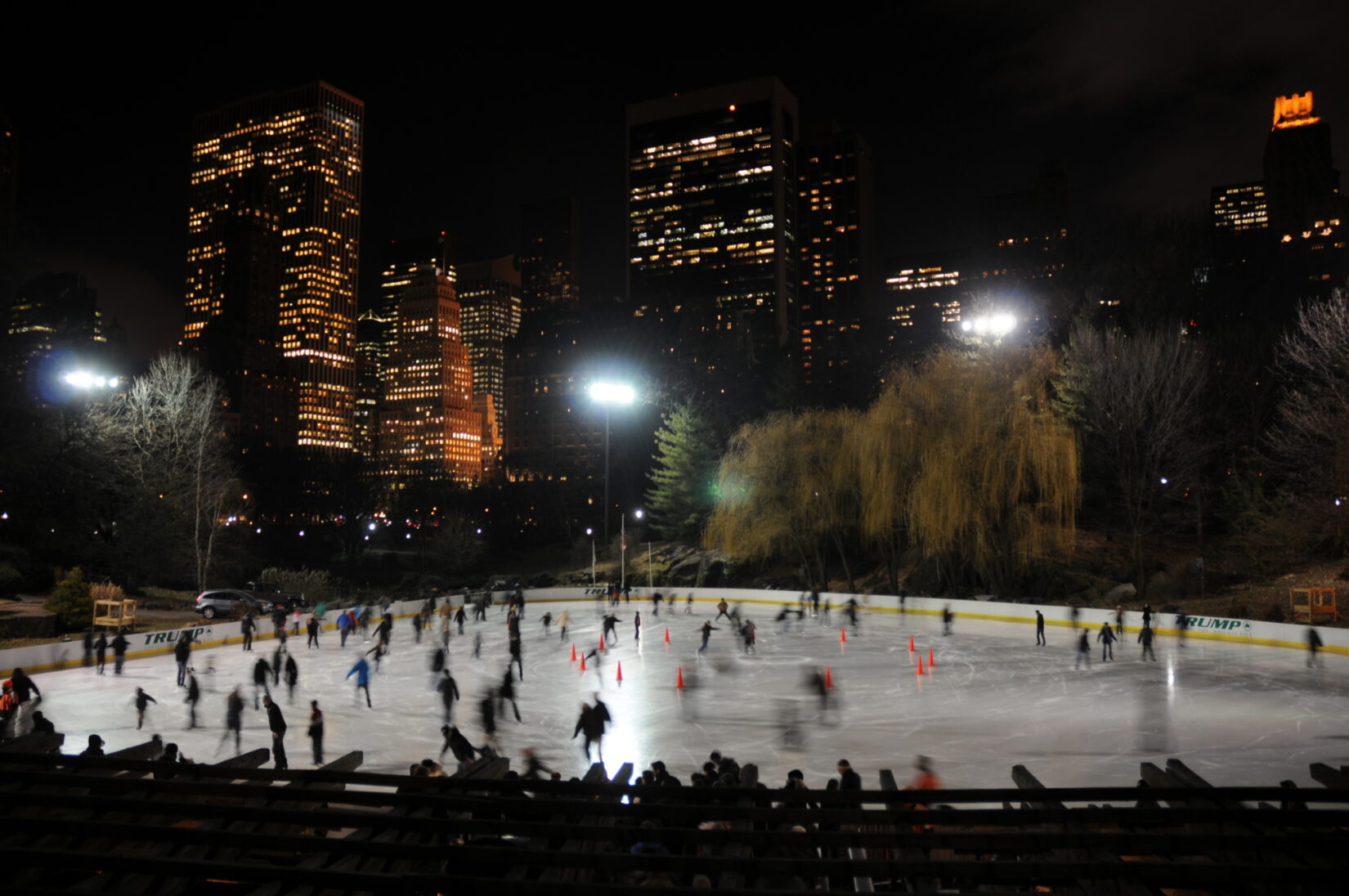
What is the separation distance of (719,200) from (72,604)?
16426 centimetres

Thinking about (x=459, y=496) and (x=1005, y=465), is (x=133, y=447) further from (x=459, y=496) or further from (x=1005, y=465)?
(x=459, y=496)

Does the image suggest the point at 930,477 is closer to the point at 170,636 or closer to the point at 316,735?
the point at 170,636

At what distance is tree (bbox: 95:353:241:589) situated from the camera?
144ft

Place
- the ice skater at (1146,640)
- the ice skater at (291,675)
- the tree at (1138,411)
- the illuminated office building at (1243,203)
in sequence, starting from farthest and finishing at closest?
the illuminated office building at (1243,203) < the tree at (1138,411) < the ice skater at (1146,640) < the ice skater at (291,675)

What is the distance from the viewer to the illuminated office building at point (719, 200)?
17550 centimetres

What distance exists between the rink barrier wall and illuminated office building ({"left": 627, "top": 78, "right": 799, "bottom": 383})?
419 feet

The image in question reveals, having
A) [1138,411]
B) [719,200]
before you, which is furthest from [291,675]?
[719,200]

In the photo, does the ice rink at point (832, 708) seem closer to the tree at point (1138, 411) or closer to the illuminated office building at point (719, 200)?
the tree at point (1138, 411)

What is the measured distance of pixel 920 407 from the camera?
4062cm

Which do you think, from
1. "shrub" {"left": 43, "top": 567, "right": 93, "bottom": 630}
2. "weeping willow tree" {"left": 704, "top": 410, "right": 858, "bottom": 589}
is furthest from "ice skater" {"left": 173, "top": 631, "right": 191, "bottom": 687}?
"weeping willow tree" {"left": 704, "top": 410, "right": 858, "bottom": 589}

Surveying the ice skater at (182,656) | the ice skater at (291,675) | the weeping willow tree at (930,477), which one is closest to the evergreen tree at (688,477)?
the weeping willow tree at (930,477)

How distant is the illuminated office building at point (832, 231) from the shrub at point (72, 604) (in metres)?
171

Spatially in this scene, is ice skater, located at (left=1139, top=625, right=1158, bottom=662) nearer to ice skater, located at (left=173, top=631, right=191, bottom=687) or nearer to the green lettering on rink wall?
ice skater, located at (left=173, top=631, right=191, bottom=687)

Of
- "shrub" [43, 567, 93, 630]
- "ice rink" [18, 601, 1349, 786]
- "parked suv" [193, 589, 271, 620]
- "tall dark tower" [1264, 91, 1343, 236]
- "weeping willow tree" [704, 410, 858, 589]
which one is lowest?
"ice rink" [18, 601, 1349, 786]
